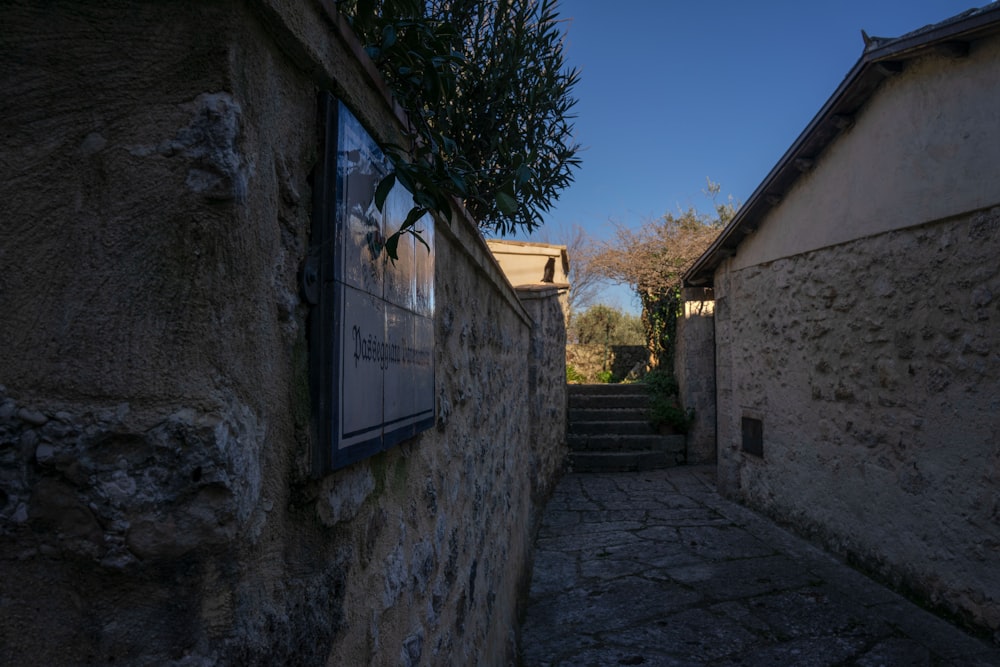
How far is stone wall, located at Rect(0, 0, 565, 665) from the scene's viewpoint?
67cm

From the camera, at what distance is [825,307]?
5.48 metres

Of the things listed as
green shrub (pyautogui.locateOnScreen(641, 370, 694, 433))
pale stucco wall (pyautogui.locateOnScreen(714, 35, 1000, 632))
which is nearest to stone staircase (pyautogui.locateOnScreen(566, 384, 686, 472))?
green shrub (pyautogui.locateOnScreen(641, 370, 694, 433))

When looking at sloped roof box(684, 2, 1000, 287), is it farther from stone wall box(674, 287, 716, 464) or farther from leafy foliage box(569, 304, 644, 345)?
leafy foliage box(569, 304, 644, 345)

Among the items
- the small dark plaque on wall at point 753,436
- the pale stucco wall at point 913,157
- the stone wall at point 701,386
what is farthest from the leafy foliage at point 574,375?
the pale stucco wall at point 913,157

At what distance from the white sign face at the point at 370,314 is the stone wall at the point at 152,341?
89 millimetres

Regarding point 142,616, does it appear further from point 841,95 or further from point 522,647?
point 841,95

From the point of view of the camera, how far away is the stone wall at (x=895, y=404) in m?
3.78

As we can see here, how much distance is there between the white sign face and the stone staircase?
829 centimetres

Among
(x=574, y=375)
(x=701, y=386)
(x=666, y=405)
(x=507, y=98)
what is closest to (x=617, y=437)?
(x=666, y=405)

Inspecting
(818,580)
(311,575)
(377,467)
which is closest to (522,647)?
(818,580)

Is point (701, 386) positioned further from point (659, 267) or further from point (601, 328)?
point (601, 328)

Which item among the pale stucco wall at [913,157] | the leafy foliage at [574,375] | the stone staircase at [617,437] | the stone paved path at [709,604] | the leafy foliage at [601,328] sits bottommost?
the stone paved path at [709,604]

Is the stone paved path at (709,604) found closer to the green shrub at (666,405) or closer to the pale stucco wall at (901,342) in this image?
the pale stucco wall at (901,342)

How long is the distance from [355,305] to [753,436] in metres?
6.72
